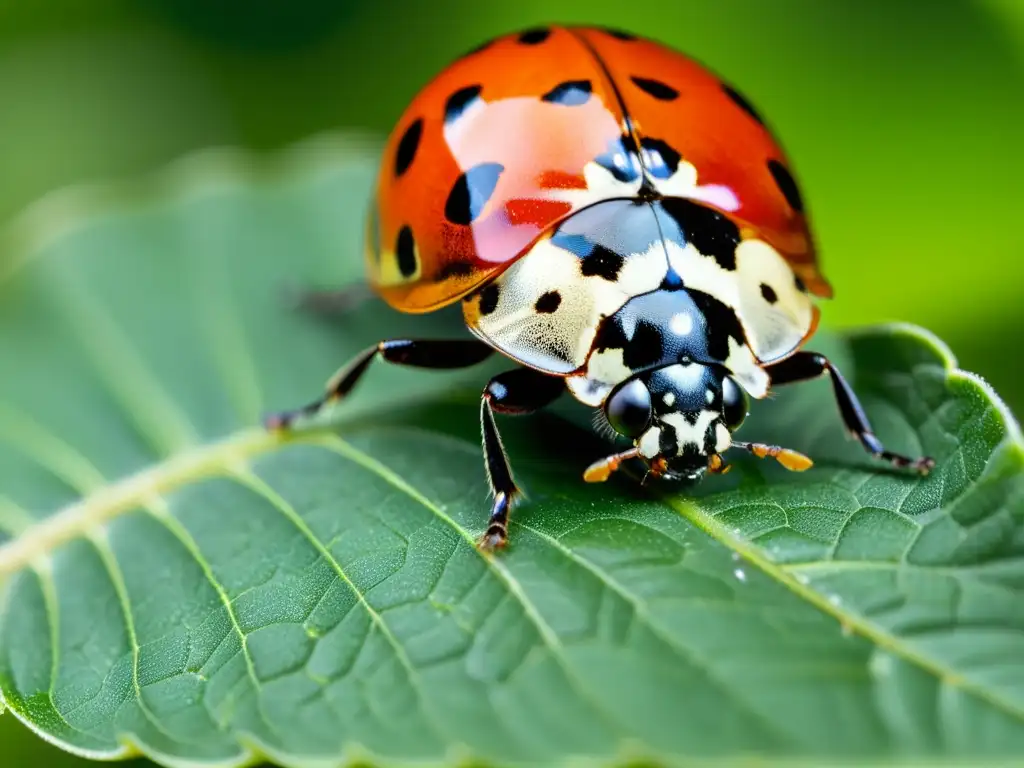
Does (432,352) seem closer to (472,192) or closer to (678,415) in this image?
(472,192)

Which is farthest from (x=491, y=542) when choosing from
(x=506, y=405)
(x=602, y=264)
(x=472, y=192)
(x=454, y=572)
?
(x=472, y=192)

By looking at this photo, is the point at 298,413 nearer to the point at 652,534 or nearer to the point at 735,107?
the point at 652,534

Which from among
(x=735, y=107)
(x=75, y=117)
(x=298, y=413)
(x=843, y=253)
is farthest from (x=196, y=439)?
(x=75, y=117)

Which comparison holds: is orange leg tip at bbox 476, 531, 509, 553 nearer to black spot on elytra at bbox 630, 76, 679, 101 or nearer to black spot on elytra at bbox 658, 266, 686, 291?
black spot on elytra at bbox 658, 266, 686, 291

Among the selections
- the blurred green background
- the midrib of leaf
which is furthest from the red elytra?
the blurred green background

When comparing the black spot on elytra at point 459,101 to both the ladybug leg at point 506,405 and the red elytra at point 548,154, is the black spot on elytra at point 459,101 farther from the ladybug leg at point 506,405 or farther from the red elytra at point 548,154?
the ladybug leg at point 506,405

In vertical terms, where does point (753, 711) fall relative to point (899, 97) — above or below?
below
